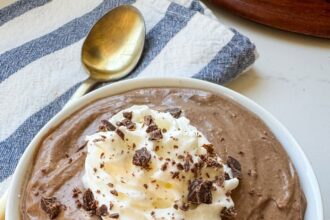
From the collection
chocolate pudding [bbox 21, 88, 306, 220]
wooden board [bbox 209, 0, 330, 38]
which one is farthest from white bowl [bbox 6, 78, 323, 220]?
wooden board [bbox 209, 0, 330, 38]

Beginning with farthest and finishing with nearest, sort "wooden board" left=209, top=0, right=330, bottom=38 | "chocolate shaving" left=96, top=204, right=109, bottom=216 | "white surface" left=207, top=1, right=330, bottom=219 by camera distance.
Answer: "wooden board" left=209, top=0, right=330, bottom=38
"white surface" left=207, top=1, right=330, bottom=219
"chocolate shaving" left=96, top=204, right=109, bottom=216

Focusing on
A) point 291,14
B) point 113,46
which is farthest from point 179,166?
point 291,14

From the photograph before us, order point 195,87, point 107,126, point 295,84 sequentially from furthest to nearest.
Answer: point 295,84
point 195,87
point 107,126

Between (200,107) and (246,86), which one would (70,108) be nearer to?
(200,107)

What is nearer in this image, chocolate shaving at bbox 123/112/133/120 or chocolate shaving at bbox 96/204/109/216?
chocolate shaving at bbox 96/204/109/216

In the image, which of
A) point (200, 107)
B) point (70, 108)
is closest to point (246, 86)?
point (200, 107)

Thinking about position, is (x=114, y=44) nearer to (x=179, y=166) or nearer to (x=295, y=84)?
(x=295, y=84)

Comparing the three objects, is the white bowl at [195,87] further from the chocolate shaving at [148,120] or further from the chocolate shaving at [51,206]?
the chocolate shaving at [148,120]

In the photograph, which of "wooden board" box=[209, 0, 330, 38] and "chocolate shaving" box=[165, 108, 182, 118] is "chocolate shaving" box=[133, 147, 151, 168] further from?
"wooden board" box=[209, 0, 330, 38]
